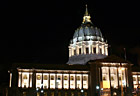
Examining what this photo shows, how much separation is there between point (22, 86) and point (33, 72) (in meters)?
6.58

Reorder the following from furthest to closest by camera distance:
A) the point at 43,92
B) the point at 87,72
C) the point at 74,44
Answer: the point at 74,44 < the point at 87,72 < the point at 43,92

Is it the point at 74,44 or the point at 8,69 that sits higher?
the point at 74,44

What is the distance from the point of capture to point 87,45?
11738 centimetres

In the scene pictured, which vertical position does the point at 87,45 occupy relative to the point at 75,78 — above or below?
above

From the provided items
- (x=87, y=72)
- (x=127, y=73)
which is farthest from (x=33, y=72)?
(x=127, y=73)

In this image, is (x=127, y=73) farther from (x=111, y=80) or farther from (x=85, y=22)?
(x=85, y=22)

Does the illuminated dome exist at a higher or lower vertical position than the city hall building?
higher

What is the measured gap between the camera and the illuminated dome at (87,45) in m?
Answer: 114

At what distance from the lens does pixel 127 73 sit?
98875 mm

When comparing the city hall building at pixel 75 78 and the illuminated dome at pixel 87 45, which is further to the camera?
the illuminated dome at pixel 87 45

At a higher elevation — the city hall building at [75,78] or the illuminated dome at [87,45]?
the illuminated dome at [87,45]

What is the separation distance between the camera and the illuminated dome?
114062mm

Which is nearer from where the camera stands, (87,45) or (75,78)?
(75,78)

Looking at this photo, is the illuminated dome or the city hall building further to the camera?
the illuminated dome
